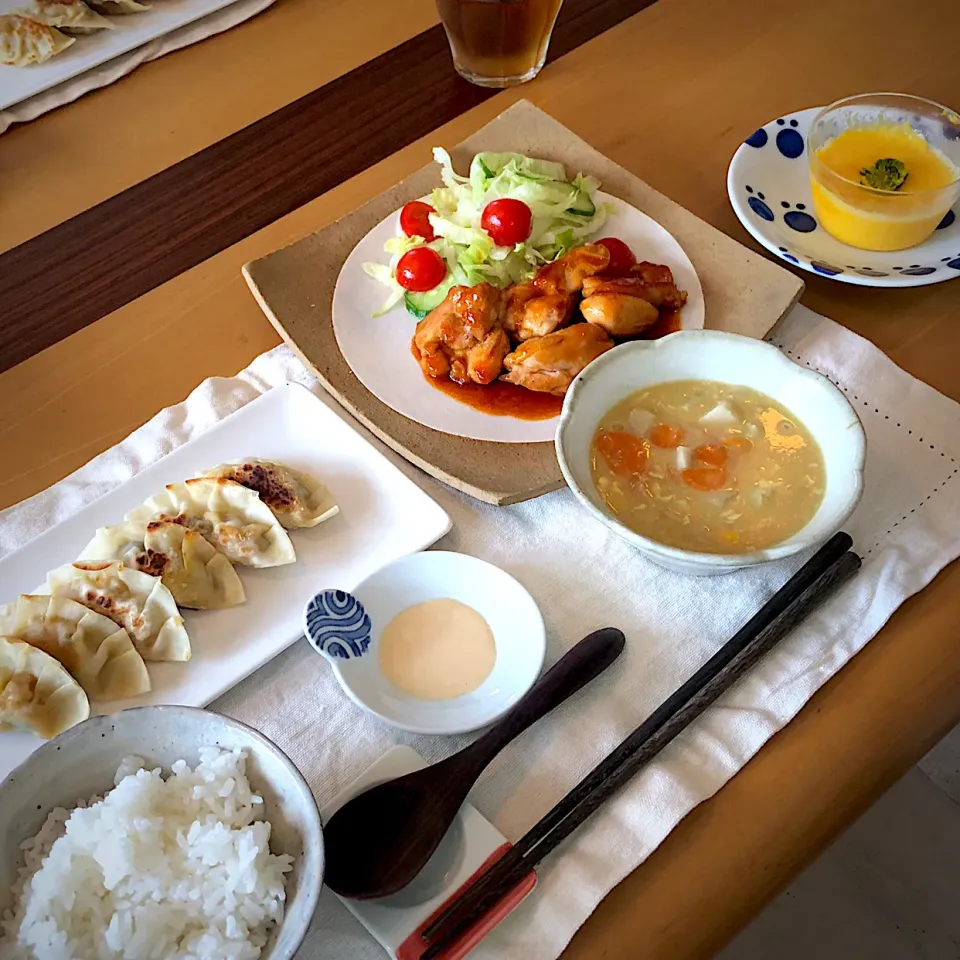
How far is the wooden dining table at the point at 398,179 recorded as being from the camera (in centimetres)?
111

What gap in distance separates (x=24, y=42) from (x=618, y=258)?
4.42 feet

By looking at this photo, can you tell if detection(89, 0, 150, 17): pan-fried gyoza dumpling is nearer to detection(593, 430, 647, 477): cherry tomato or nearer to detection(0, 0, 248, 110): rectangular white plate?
detection(0, 0, 248, 110): rectangular white plate

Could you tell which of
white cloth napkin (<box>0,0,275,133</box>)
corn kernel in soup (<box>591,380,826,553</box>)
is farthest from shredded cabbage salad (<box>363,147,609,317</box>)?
white cloth napkin (<box>0,0,275,133</box>)

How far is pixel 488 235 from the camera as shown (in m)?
1.66

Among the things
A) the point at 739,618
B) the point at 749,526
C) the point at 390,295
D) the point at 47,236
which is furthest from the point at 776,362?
the point at 47,236

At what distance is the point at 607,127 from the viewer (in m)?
1.97

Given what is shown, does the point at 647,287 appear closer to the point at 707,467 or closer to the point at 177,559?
the point at 707,467

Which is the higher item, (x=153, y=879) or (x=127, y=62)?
(x=127, y=62)

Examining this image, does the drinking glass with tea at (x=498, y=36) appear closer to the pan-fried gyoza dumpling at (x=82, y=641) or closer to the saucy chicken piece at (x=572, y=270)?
the saucy chicken piece at (x=572, y=270)

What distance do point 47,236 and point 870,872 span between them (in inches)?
85.1

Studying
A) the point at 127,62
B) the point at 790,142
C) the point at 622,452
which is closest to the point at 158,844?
the point at 622,452

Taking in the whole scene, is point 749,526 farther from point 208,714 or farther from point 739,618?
point 208,714

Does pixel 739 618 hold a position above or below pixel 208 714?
below

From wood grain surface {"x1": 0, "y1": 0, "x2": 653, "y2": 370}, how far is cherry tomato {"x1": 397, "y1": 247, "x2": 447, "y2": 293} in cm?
35
